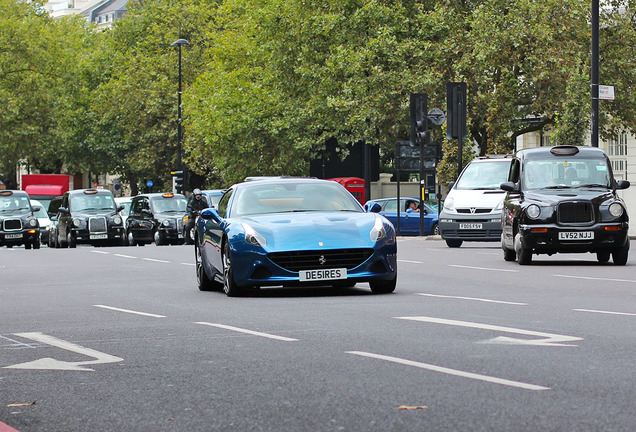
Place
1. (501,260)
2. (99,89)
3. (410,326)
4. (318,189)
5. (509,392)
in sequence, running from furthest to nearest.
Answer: (99,89)
(501,260)
(318,189)
(410,326)
(509,392)

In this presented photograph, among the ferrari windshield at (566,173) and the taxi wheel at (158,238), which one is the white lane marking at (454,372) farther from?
the taxi wheel at (158,238)

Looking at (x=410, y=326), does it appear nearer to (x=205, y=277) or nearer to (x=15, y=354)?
(x=15, y=354)

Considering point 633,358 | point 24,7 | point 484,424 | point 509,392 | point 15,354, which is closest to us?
point 484,424

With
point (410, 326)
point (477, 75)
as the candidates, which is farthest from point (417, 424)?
point (477, 75)

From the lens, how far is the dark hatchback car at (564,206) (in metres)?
21.7

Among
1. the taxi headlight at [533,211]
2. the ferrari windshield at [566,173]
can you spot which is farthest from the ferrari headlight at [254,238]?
the ferrari windshield at [566,173]

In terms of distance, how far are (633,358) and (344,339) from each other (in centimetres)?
235

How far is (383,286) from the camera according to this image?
15.7 meters

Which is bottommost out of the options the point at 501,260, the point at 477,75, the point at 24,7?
the point at 501,260

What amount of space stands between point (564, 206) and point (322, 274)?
25.9ft

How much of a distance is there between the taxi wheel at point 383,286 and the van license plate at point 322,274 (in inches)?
28.8

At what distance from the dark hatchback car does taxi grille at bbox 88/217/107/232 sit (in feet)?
78.9

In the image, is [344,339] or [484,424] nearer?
[484,424]

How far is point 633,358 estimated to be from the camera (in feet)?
28.4
